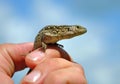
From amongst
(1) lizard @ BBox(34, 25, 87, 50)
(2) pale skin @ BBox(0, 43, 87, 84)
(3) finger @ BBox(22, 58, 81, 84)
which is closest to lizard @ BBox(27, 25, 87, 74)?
(1) lizard @ BBox(34, 25, 87, 50)

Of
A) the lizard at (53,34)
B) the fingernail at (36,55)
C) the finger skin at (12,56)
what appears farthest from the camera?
the finger skin at (12,56)

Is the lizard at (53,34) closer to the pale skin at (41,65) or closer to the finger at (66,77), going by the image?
the pale skin at (41,65)

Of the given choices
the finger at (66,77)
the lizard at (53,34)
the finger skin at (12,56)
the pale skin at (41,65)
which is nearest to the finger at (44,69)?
the pale skin at (41,65)

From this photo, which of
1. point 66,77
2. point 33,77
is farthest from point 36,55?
point 66,77

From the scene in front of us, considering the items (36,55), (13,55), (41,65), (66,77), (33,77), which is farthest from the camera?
(13,55)

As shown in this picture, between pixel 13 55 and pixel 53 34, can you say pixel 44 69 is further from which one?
pixel 13 55

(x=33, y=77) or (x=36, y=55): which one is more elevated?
(x=36, y=55)

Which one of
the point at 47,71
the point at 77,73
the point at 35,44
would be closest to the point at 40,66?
the point at 47,71
